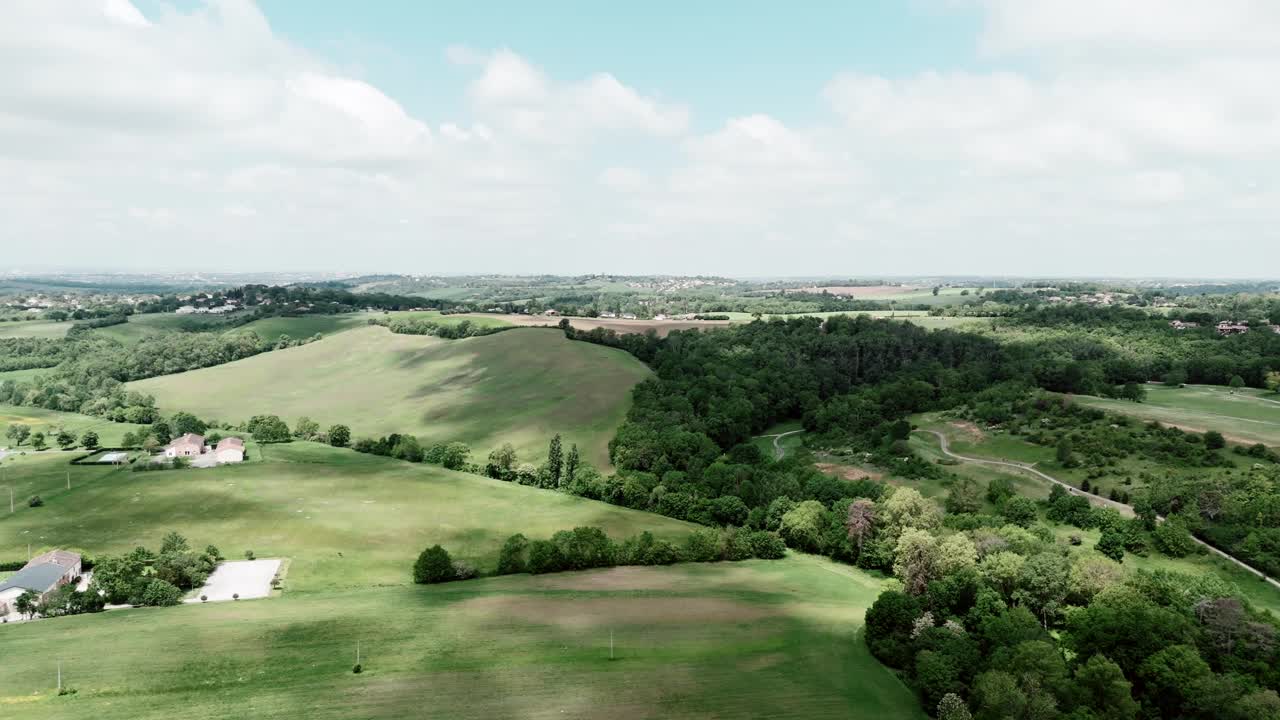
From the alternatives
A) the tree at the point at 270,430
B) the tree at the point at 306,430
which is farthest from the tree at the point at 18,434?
the tree at the point at 306,430

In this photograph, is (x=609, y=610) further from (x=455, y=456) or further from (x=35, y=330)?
(x=35, y=330)

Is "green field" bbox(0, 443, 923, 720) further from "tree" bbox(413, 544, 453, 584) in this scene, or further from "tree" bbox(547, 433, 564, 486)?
"tree" bbox(547, 433, 564, 486)

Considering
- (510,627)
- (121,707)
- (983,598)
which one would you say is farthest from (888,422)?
(121,707)

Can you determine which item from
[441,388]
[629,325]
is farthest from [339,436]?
[629,325]

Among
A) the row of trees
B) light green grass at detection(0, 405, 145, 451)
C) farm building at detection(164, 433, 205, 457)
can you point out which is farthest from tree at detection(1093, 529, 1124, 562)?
light green grass at detection(0, 405, 145, 451)

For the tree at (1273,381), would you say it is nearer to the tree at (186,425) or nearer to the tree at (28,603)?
the tree at (28,603)

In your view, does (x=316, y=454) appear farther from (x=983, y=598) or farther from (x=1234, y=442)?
(x=1234, y=442)

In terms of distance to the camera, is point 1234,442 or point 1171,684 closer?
point 1171,684
